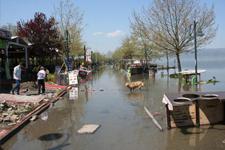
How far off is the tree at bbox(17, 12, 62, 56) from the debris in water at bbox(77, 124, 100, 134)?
25.4m

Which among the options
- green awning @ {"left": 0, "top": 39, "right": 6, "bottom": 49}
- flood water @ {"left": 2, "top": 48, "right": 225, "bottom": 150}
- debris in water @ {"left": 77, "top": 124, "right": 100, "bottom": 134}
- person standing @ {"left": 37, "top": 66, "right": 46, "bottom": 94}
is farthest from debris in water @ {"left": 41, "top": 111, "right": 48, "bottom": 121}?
green awning @ {"left": 0, "top": 39, "right": 6, "bottom": 49}

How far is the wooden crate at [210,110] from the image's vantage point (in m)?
11.5

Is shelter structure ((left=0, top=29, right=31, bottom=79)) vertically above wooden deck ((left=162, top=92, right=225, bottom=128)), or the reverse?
shelter structure ((left=0, top=29, right=31, bottom=79))

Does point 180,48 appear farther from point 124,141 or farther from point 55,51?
point 124,141

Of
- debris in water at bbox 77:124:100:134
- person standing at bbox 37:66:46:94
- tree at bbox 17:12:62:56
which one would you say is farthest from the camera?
tree at bbox 17:12:62:56

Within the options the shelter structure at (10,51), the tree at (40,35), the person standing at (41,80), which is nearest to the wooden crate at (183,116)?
the person standing at (41,80)

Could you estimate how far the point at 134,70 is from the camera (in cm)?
4703

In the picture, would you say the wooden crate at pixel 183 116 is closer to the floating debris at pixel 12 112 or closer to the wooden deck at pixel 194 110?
the wooden deck at pixel 194 110

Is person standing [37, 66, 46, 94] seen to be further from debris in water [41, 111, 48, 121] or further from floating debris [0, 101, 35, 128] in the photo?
debris in water [41, 111, 48, 121]

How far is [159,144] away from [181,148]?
66cm

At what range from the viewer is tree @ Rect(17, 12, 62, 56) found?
121 ft

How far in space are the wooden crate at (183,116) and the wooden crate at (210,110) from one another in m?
0.26

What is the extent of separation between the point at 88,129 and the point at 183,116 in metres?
2.89

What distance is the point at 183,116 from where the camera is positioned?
37.4 ft
